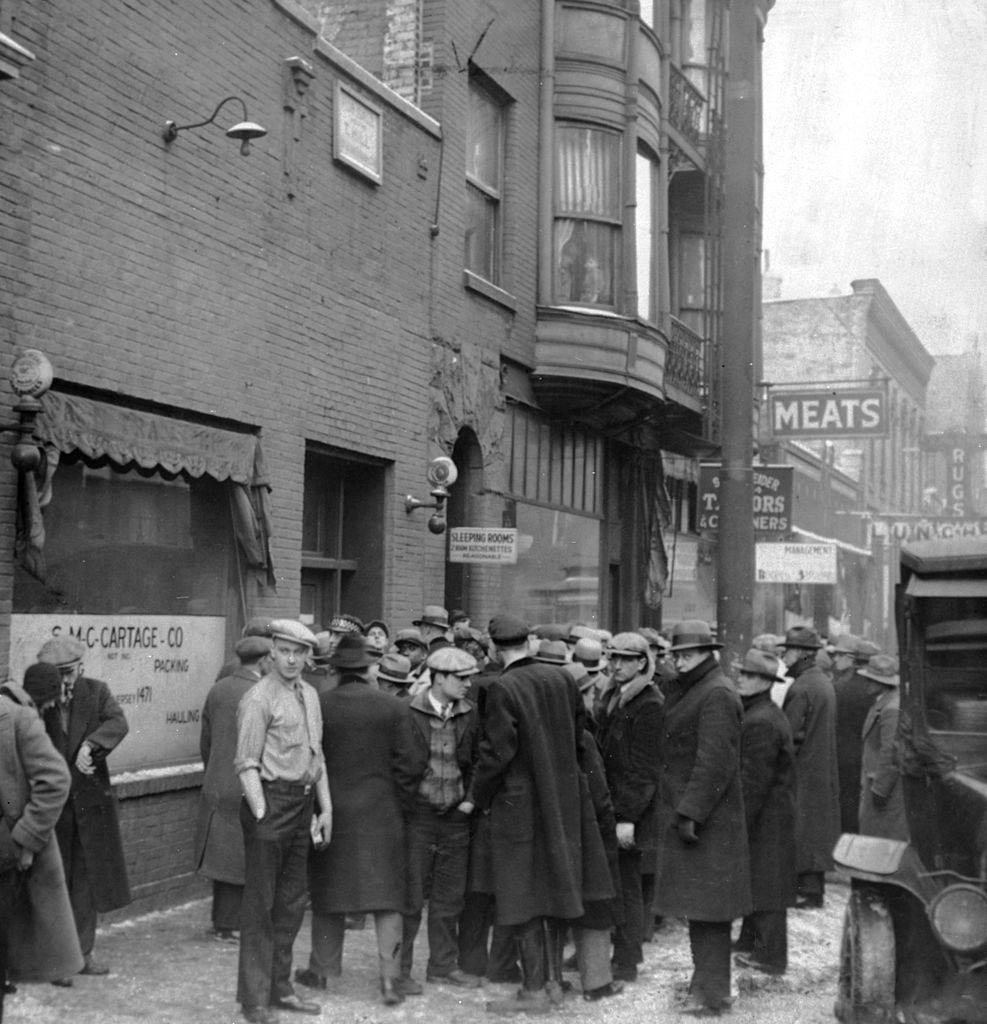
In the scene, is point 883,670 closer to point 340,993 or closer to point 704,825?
point 704,825

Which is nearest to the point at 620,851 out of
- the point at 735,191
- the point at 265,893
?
the point at 265,893

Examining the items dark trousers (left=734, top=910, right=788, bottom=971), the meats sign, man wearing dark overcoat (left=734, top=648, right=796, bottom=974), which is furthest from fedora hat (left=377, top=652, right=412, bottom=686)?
the meats sign

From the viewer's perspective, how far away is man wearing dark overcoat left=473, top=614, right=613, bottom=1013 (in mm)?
7535

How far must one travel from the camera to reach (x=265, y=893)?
280 inches

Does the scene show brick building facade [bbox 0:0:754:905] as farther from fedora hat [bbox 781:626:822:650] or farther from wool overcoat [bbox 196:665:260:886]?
fedora hat [bbox 781:626:822:650]

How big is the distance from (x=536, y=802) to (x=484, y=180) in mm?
9192

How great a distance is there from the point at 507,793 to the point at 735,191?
586 centimetres

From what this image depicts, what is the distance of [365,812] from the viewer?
7.61m

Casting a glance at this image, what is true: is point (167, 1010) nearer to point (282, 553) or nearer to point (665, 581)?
point (282, 553)

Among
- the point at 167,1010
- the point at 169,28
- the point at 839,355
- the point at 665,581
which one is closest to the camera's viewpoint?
the point at 167,1010

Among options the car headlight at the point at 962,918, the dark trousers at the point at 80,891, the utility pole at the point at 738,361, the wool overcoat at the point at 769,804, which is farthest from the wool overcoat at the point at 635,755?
the dark trousers at the point at 80,891

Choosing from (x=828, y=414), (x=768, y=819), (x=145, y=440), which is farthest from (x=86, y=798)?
(x=828, y=414)

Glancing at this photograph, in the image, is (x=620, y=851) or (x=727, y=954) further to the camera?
(x=620, y=851)

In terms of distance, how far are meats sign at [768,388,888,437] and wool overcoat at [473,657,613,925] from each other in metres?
12.2
